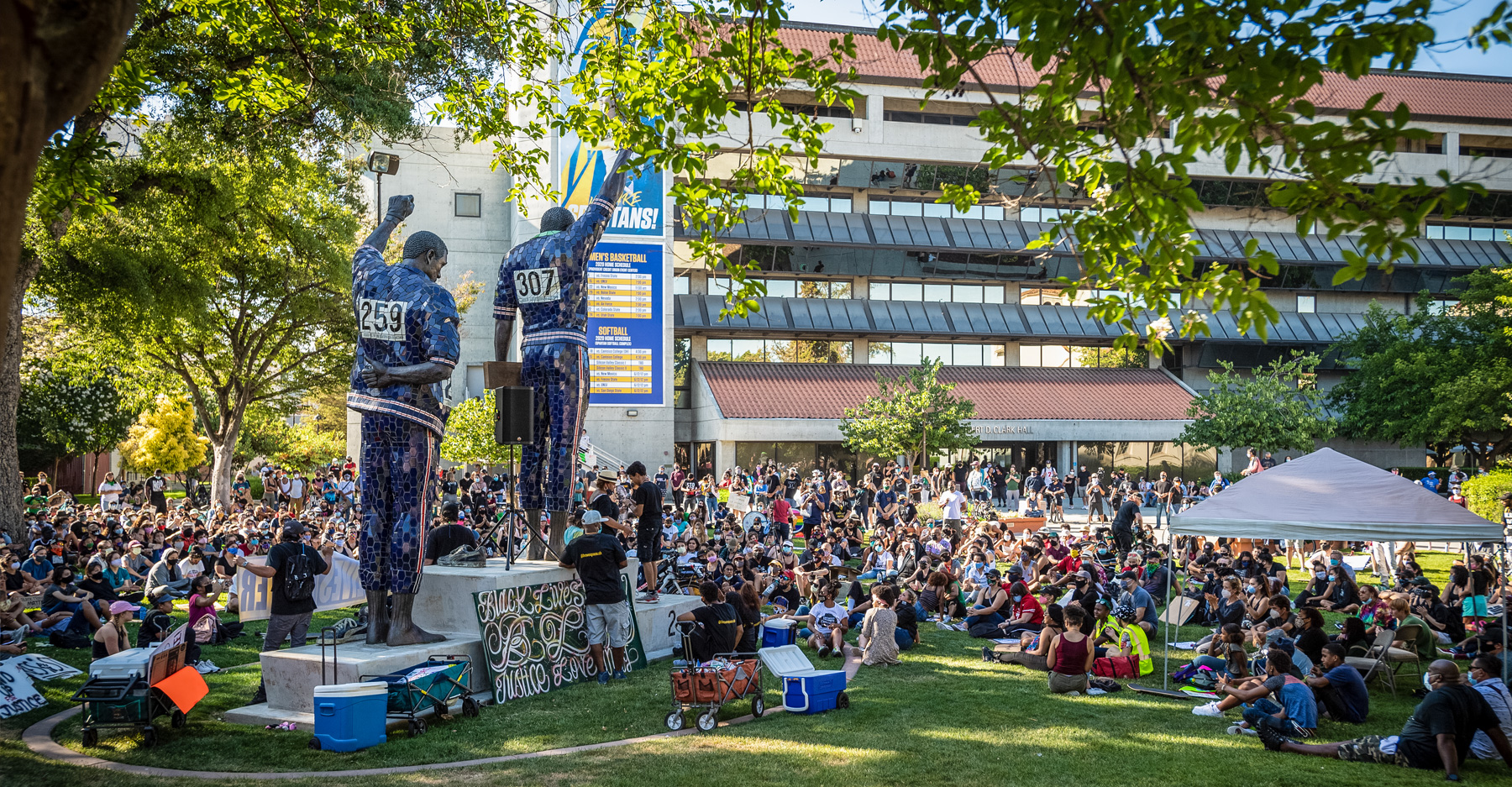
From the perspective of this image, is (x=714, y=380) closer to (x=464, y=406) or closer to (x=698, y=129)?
(x=464, y=406)

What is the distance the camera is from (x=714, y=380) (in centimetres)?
4041

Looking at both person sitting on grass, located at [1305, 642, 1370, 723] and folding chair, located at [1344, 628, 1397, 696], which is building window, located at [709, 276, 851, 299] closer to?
folding chair, located at [1344, 628, 1397, 696]

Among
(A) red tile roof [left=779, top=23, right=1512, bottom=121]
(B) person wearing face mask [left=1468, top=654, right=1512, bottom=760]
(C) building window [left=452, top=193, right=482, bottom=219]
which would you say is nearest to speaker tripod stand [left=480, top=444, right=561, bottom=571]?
(B) person wearing face mask [left=1468, top=654, right=1512, bottom=760]

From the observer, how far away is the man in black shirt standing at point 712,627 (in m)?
10.6

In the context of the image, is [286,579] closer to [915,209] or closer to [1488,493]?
[1488,493]

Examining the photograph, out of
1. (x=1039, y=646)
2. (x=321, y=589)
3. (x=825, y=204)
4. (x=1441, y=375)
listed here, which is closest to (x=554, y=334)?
(x=321, y=589)

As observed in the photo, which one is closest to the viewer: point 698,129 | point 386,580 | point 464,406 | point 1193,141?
point 1193,141

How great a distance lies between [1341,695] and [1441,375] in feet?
121

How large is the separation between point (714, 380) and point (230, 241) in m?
21.1

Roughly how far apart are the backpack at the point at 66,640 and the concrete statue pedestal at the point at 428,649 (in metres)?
5.35

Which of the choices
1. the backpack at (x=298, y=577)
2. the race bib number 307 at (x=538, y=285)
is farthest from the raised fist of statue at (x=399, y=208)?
the backpack at (x=298, y=577)

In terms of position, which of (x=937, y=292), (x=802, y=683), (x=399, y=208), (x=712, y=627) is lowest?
(x=802, y=683)

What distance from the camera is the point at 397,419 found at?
8.91 metres

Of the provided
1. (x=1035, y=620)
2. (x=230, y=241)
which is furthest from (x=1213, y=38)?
(x=230, y=241)
